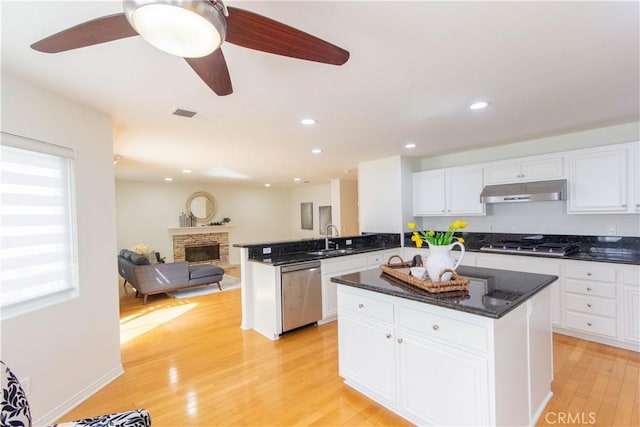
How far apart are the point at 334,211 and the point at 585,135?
522cm

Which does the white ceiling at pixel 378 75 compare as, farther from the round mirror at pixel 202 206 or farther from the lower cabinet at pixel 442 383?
the round mirror at pixel 202 206

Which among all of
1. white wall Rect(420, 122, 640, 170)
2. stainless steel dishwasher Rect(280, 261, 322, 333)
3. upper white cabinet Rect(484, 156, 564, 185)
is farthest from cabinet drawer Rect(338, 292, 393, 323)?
white wall Rect(420, 122, 640, 170)

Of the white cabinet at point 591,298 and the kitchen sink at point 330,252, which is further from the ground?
the kitchen sink at point 330,252

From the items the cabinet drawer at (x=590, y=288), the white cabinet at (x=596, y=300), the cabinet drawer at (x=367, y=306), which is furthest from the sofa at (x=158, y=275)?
the cabinet drawer at (x=590, y=288)

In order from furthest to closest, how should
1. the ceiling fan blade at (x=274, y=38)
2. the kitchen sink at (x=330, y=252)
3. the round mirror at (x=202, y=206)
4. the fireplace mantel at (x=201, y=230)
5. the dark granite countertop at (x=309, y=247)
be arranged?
the round mirror at (x=202, y=206), the fireplace mantel at (x=201, y=230), the kitchen sink at (x=330, y=252), the dark granite countertop at (x=309, y=247), the ceiling fan blade at (x=274, y=38)

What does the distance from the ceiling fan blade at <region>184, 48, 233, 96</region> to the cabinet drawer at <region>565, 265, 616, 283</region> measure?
3.96 m

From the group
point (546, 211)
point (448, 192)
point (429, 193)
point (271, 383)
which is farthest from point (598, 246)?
point (271, 383)

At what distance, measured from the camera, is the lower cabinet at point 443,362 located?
1.61 m

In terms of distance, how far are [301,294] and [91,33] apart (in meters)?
3.10

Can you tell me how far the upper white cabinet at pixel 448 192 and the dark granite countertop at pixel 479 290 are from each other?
216 cm

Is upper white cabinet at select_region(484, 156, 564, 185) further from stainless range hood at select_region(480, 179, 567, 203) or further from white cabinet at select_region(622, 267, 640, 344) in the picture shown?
white cabinet at select_region(622, 267, 640, 344)

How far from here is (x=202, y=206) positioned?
8430 mm

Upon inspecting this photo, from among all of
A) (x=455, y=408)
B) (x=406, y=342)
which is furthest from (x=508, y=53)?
(x=455, y=408)

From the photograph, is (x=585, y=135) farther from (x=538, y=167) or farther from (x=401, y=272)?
(x=401, y=272)
